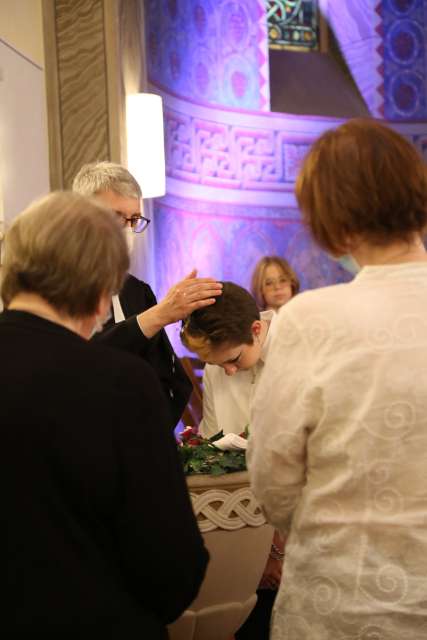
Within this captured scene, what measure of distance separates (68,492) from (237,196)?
20.2ft

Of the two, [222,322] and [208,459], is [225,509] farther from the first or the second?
[222,322]

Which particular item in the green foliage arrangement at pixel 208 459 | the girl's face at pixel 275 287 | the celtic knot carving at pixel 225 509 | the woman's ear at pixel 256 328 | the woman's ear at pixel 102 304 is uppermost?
the woman's ear at pixel 102 304

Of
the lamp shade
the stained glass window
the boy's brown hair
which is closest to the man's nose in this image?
the boy's brown hair

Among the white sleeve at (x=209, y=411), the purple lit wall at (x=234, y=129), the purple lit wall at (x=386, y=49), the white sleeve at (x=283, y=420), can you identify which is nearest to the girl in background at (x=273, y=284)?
the purple lit wall at (x=234, y=129)

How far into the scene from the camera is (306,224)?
1767mm

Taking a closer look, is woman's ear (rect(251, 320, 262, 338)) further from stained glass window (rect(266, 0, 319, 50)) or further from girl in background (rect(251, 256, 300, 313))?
stained glass window (rect(266, 0, 319, 50))

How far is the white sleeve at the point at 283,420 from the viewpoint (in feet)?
5.48

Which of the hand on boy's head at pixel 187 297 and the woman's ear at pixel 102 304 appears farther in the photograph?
the hand on boy's head at pixel 187 297

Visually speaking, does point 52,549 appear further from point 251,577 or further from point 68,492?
point 251,577

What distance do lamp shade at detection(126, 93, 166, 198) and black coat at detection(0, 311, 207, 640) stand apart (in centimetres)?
390

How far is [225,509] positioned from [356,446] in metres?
1.14

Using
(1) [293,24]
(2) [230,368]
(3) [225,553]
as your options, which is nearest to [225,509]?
(3) [225,553]

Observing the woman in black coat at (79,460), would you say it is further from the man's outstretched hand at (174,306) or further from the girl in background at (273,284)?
the girl in background at (273,284)

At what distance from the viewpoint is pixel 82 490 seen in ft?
4.87
